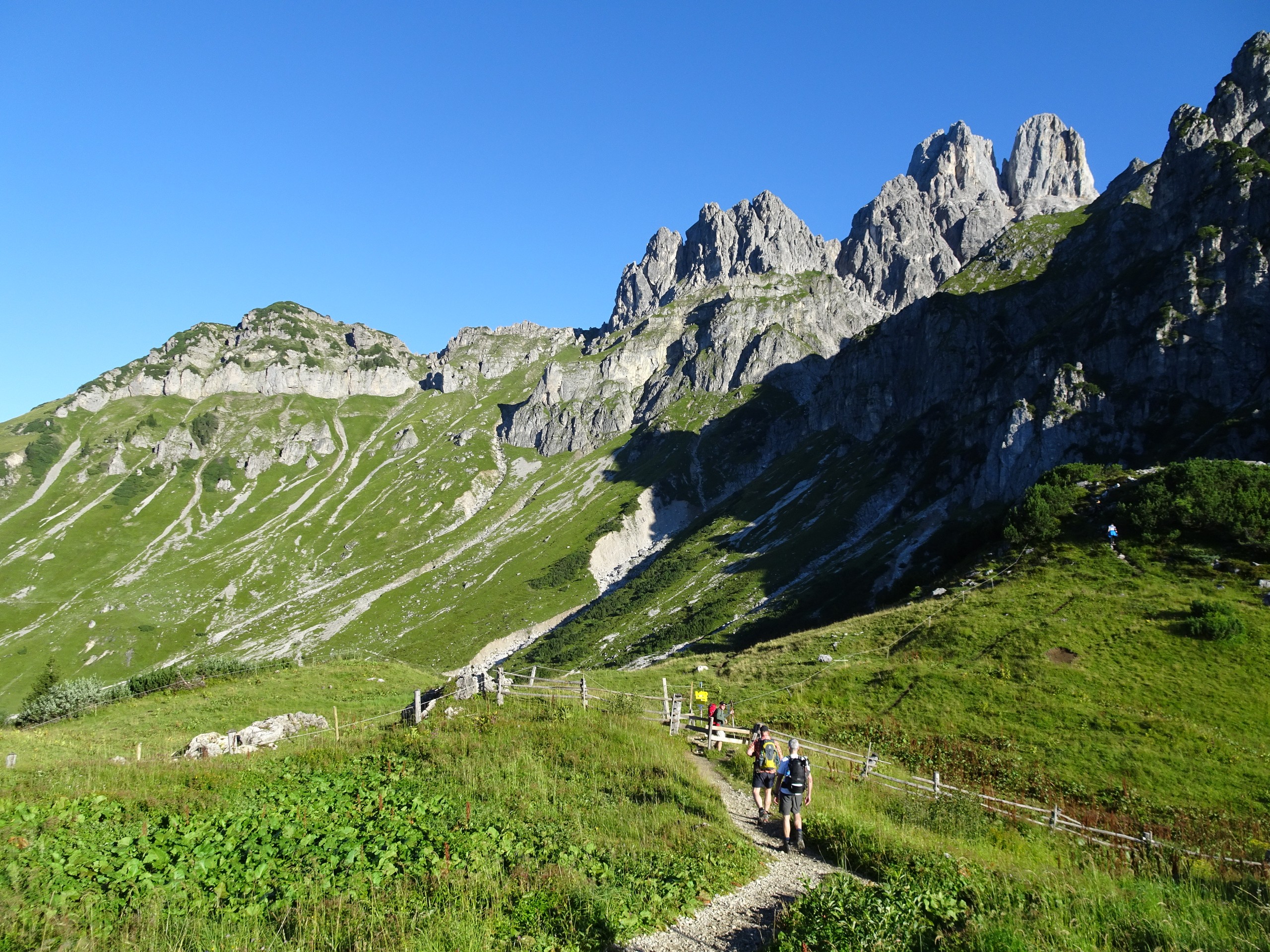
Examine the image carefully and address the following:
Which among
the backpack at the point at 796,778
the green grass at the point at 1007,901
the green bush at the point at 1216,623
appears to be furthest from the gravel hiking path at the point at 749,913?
the green bush at the point at 1216,623

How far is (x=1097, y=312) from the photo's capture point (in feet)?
460

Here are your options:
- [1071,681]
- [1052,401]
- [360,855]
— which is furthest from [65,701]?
[1052,401]

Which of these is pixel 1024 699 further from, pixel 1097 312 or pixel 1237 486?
pixel 1097 312

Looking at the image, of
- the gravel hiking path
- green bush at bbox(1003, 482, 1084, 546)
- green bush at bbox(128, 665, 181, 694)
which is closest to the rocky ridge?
green bush at bbox(1003, 482, 1084, 546)

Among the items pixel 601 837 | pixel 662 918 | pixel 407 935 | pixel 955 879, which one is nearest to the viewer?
pixel 407 935

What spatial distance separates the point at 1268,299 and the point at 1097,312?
29.1 metres

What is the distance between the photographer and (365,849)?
11617mm

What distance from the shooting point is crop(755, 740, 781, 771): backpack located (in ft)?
Result: 59.1

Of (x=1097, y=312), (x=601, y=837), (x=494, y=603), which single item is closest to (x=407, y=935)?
(x=601, y=837)

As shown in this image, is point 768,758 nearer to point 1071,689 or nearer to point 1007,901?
point 1007,901

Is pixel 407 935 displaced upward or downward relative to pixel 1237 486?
downward

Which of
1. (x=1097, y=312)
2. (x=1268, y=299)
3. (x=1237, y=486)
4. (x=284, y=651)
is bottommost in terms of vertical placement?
(x=284, y=651)

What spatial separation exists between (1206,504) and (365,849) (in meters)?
50.1

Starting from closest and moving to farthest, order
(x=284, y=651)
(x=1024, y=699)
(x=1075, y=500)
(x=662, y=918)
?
(x=662, y=918) < (x=1024, y=699) < (x=1075, y=500) < (x=284, y=651)
